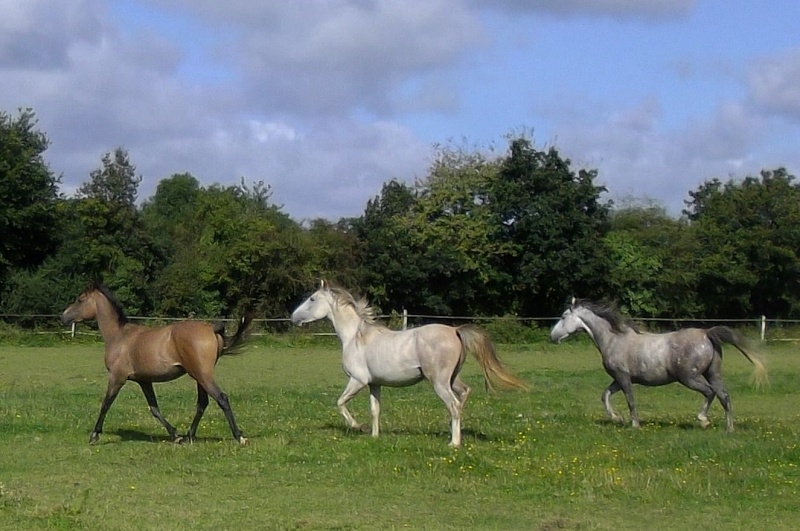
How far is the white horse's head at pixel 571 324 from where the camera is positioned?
14.6 metres

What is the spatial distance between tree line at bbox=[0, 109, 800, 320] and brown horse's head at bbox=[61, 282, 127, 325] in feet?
85.8

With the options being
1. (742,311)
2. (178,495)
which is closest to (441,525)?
(178,495)

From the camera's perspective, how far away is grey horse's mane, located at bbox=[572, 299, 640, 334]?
45.7 feet

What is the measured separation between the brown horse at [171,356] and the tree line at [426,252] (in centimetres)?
2713

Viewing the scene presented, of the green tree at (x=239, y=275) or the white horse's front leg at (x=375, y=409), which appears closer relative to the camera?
the white horse's front leg at (x=375, y=409)

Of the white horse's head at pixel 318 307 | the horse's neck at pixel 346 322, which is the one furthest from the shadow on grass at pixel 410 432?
the white horse's head at pixel 318 307

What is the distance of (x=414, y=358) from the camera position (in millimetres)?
11523

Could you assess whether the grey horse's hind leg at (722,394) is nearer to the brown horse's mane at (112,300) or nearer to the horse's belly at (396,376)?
the horse's belly at (396,376)

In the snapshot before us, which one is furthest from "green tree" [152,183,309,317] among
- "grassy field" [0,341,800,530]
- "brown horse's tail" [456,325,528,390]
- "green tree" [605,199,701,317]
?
"brown horse's tail" [456,325,528,390]

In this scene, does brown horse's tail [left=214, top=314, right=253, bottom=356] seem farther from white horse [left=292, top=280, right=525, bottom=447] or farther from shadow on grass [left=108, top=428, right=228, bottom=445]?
white horse [left=292, top=280, right=525, bottom=447]

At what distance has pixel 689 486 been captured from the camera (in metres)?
8.66

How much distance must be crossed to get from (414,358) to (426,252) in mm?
30411

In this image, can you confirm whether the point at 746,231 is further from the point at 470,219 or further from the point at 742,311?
the point at 470,219

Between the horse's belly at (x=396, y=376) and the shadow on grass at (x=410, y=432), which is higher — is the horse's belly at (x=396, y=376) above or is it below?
above
